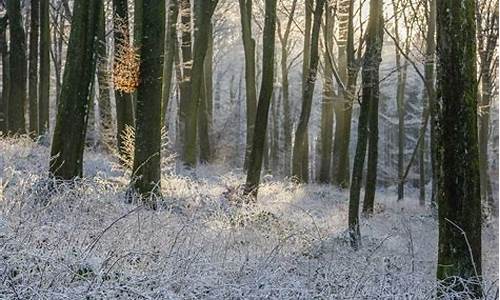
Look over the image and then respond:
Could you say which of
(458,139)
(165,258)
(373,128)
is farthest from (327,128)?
(165,258)

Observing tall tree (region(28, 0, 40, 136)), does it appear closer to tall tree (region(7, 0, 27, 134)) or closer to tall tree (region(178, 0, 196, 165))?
tall tree (region(7, 0, 27, 134))

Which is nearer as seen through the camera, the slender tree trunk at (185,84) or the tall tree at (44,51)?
the tall tree at (44,51)

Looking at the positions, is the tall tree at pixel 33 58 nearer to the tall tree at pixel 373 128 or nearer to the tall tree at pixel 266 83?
the tall tree at pixel 266 83

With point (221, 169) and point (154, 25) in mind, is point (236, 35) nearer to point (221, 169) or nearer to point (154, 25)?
point (221, 169)

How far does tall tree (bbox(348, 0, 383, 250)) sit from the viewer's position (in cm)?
1038

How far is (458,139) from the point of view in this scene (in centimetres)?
575

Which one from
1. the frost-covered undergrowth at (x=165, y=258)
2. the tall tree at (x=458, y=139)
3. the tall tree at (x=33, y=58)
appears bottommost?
the frost-covered undergrowth at (x=165, y=258)

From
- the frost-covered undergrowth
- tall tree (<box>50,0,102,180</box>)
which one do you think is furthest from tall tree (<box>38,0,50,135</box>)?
tall tree (<box>50,0,102,180</box>)

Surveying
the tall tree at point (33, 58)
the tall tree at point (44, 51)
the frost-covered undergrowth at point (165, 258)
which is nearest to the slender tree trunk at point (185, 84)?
the tall tree at point (44, 51)

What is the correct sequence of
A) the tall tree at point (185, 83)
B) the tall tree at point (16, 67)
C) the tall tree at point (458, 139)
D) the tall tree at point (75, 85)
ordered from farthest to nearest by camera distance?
the tall tree at point (185, 83)
the tall tree at point (16, 67)
the tall tree at point (75, 85)
the tall tree at point (458, 139)

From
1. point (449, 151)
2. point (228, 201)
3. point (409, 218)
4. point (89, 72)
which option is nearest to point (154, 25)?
point (89, 72)

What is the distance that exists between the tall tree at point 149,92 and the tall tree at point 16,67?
8.41 meters

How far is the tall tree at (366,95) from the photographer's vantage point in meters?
10.4

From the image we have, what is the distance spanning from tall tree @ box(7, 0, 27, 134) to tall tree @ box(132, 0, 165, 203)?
27.6ft
